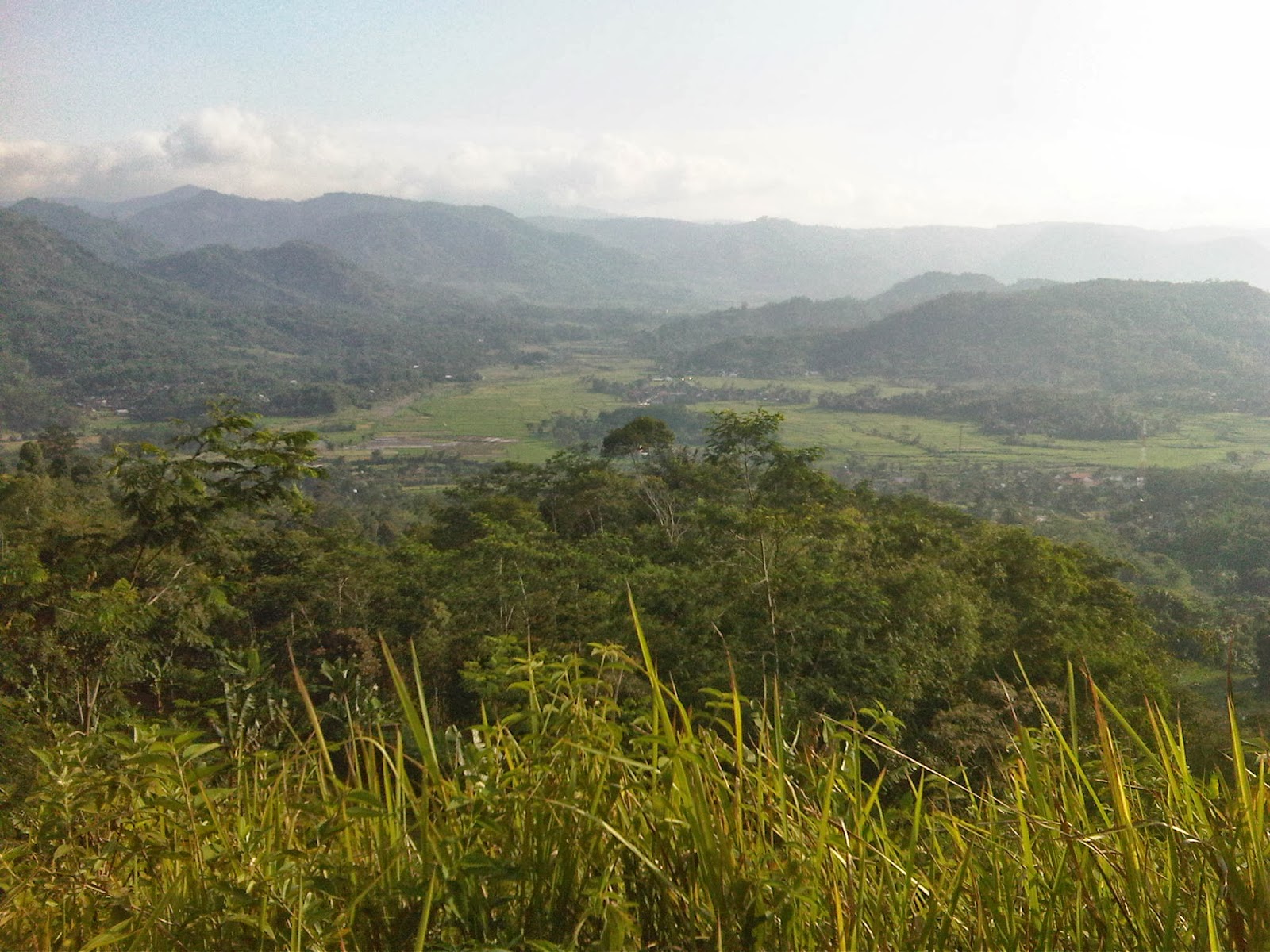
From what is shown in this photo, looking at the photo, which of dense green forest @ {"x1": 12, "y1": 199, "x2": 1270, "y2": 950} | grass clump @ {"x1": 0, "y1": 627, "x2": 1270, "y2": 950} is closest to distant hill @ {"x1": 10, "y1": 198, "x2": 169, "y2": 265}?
dense green forest @ {"x1": 12, "y1": 199, "x2": 1270, "y2": 950}

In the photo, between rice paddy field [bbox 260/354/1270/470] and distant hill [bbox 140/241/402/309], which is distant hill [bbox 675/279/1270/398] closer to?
rice paddy field [bbox 260/354/1270/470]

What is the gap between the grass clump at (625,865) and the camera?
809mm

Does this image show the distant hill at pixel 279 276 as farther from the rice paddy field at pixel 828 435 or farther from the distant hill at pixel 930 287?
the rice paddy field at pixel 828 435

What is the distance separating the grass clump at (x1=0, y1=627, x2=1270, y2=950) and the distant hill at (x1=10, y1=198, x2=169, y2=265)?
208090 millimetres

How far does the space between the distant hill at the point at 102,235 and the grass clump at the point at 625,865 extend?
208m

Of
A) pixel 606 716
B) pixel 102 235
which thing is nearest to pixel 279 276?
pixel 102 235

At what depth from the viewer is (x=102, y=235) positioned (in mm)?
182125

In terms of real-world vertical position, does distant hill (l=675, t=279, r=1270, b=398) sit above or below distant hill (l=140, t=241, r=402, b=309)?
below

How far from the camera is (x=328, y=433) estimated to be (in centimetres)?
5150

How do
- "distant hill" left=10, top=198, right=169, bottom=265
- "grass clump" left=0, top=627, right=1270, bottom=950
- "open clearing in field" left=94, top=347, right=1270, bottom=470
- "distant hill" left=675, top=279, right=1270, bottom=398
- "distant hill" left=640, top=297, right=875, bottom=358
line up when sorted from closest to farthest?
"grass clump" left=0, top=627, right=1270, bottom=950
"open clearing in field" left=94, top=347, right=1270, bottom=470
"distant hill" left=675, top=279, right=1270, bottom=398
"distant hill" left=640, top=297, right=875, bottom=358
"distant hill" left=10, top=198, right=169, bottom=265

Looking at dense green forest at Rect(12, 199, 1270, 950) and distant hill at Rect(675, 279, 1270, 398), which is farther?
distant hill at Rect(675, 279, 1270, 398)

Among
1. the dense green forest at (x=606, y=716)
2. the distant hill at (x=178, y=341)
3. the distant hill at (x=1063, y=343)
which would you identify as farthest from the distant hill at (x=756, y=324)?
the dense green forest at (x=606, y=716)

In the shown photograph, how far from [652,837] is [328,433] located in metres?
54.5

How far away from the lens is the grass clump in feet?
2.65
